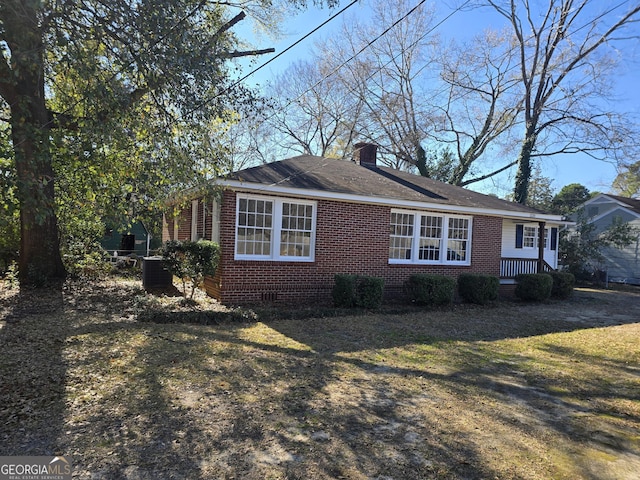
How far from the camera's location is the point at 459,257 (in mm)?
13617

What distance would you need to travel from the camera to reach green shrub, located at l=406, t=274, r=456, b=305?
448 inches

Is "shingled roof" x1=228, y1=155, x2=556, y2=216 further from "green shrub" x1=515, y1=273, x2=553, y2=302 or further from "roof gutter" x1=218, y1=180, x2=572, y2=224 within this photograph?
"green shrub" x1=515, y1=273, x2=553, y2=302

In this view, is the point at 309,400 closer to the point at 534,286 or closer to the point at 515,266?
the point at 534,286

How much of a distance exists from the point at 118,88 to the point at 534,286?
1308cm

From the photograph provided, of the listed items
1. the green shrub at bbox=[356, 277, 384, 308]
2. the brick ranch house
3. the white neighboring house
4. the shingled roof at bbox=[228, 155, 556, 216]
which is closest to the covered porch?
the brick ranch house

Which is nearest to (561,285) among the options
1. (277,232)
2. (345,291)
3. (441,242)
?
(441,242)

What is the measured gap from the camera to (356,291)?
34.5 feet

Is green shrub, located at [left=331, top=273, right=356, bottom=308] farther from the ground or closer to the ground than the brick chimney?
closer to the ground

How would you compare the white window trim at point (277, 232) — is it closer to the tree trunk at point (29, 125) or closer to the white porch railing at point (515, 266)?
the tree trunk at point (29, 125)

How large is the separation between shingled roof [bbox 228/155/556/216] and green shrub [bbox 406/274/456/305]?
232 centimetres

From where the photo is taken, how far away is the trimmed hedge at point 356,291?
10.3 meters

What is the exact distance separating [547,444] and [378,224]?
8.49 metres

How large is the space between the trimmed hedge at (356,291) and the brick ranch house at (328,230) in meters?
0.83

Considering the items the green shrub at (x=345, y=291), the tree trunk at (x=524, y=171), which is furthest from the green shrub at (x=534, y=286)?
the tree trunk at (x=524, y=171)
